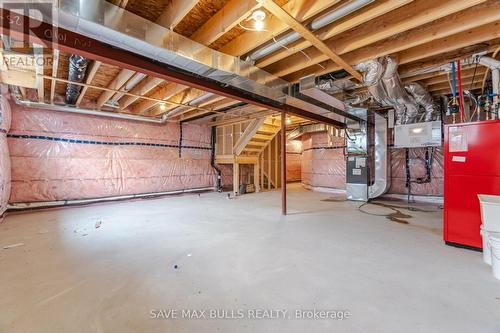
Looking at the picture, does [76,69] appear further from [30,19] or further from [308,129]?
[308,129]

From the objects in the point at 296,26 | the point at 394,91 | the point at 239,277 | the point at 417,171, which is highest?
the point at 296,26

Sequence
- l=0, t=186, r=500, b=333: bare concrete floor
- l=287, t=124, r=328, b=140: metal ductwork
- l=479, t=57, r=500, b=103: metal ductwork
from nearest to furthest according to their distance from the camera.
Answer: l=0, t=186, r=500, b=333: bare concrete floor, l=479, t=57, r=500, b=103: metal ductwork, l=287, t=124, r=328, b=140: metal ductwork

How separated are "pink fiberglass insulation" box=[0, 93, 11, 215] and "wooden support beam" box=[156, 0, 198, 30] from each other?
3.83 meters

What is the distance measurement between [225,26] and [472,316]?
10.0ft

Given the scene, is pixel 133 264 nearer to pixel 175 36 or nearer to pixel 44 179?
pixel 175 36

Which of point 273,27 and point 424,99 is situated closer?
point 273,27

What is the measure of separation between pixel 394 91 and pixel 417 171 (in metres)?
3.55

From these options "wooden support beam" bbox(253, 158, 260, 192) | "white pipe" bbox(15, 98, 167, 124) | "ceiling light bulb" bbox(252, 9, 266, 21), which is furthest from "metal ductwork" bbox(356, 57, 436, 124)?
"white pipe" bbox(15, 98, 167, 124)

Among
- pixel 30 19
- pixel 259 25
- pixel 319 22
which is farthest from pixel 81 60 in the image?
pixel 319 22

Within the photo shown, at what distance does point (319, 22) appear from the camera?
2.07 meters

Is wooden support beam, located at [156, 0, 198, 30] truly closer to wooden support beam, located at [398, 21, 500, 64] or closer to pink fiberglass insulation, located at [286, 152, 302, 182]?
wooden support beam, located at [398, 21, 500, 64]

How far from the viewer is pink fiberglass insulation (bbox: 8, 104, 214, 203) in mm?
4449

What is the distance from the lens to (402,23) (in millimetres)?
2219

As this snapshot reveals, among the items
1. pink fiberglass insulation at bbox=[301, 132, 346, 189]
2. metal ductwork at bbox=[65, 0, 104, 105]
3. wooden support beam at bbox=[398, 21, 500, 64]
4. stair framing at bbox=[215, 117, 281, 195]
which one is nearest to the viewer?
metal ductwork at bbox=[65, 0, 104, 105]
